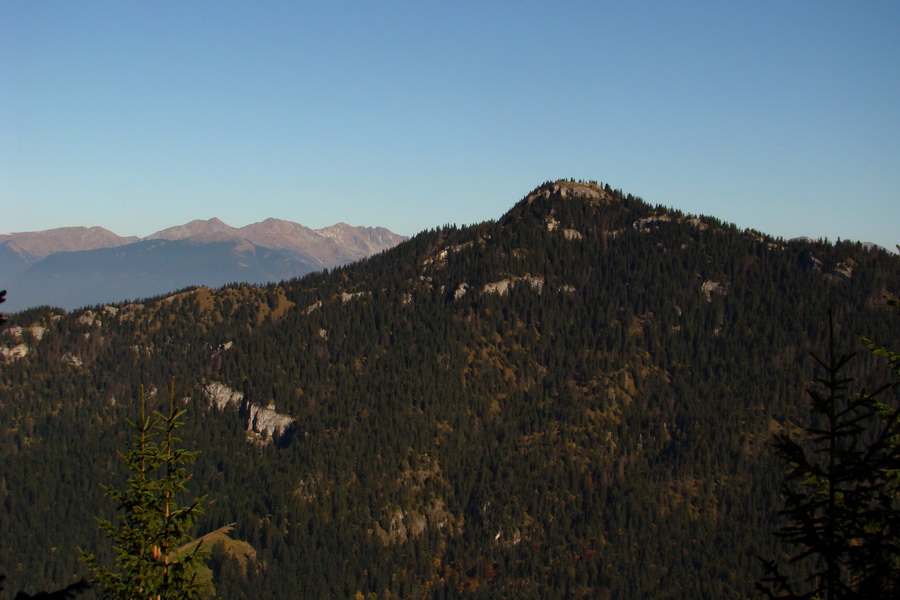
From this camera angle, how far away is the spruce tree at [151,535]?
159 ft

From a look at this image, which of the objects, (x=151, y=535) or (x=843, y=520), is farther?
(x=151, y=535)

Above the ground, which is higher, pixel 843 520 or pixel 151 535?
pixel 843 520

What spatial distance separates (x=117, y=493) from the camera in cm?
5150

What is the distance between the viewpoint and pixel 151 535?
4959 cm

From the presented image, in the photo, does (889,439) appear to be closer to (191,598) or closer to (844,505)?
(844,505)

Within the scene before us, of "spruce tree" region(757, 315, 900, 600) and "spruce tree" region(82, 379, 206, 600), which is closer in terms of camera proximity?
"spruce tree" region(757, 315, 900, 600)

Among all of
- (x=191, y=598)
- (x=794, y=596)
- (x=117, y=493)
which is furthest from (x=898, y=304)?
(x=117, y=493)

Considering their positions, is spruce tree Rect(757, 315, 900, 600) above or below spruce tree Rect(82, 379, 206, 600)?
above

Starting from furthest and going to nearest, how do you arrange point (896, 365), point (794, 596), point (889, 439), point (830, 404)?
point (896, 365), point (889, 439), point (830, 404), point (794, 596)

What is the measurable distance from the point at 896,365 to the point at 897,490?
5.16 metres

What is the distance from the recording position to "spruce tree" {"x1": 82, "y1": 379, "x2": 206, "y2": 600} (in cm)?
4853

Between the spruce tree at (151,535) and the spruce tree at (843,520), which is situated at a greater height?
the spruce tree at (843,520)

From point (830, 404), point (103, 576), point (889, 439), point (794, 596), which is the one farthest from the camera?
point (103, 576)

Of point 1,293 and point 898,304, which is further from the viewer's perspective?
point 898,304
